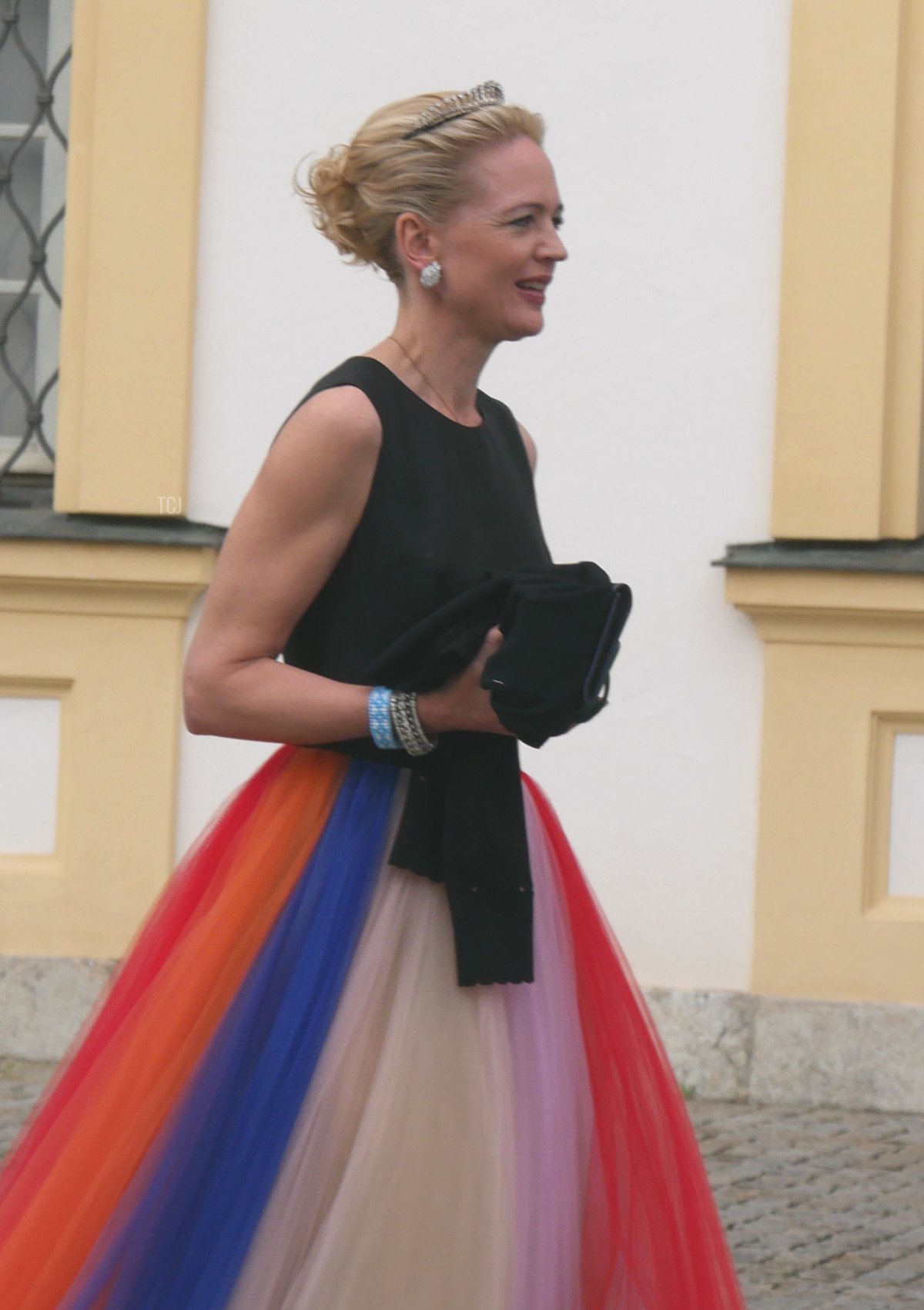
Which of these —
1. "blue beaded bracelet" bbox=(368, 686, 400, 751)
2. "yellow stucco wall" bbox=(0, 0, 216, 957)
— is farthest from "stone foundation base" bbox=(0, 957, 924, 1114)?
"blue beaded bracelet" bbox=(368, 686, 400, 751)

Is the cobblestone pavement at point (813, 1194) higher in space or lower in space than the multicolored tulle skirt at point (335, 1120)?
lower

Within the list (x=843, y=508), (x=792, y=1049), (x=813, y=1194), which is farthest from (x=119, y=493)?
(x=813, y=1194)

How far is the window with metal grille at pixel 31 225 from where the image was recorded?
5758 millimetres

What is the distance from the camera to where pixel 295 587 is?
2365 mm

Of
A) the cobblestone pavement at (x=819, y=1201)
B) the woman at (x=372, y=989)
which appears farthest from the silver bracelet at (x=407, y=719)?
the cobblestone pavement at (x=819, y=1201)

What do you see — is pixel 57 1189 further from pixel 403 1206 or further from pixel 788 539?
pixel 788 539

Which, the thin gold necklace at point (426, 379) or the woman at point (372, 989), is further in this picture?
the thin gold necklace at point (426, 379)

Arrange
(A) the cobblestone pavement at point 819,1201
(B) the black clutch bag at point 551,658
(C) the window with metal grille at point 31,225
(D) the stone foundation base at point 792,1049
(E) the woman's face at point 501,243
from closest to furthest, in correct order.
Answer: (B) the black clutch bag at point 551,658, (E) the woman's face at point 501,243, (A) the cobblestone pavement at point 819,1201, (D) the stone foundation base at point 792,1049, (C) the window with metal grille at point 31,225

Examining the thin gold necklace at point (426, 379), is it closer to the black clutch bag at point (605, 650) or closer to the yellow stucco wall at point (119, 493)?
the black clutch bag at point (605, 650)

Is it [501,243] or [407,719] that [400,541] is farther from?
[501,243]

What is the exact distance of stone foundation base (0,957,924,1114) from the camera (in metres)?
5.23

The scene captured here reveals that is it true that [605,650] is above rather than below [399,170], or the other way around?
below

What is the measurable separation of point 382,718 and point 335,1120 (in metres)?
0.48

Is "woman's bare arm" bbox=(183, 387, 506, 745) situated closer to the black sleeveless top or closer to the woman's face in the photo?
the black sleeveless top
